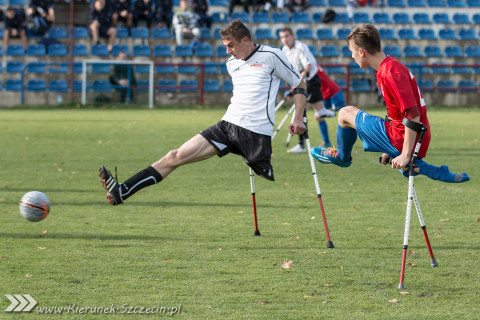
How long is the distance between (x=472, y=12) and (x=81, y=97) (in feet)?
63.5

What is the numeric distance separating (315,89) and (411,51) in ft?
62.2

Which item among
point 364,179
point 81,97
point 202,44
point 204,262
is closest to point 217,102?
point 202,44

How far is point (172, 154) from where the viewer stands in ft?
22.7

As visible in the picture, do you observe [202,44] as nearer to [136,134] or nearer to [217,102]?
[217,102]

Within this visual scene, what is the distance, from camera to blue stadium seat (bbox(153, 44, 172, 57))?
30672 mm

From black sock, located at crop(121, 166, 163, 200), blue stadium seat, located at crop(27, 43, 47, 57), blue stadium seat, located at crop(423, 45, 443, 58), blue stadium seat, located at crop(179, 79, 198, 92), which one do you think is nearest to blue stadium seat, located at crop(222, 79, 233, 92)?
blue stadium seat, located at crop(179, 79, 198, 92)

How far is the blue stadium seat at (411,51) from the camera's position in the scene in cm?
3212

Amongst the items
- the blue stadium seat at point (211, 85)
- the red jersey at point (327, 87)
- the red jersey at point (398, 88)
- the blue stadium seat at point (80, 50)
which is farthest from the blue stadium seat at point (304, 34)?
the red jersey at point (398, 88)

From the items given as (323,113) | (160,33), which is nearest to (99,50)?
(160,33)

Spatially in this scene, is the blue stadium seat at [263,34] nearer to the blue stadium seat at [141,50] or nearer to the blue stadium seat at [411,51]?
the blue stadium seat at [141,50]

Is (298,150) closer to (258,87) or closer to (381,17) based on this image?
(258,87)

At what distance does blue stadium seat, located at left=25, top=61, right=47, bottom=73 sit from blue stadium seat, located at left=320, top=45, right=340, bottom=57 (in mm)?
11808

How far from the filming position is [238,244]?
6996mm

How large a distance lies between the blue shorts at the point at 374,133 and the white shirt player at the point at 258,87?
104 cm
